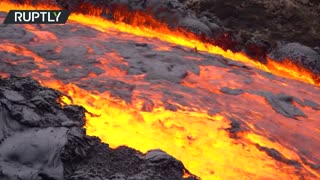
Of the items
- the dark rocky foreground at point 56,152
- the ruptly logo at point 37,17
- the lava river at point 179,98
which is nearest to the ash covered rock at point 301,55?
the lava river at point 179,98

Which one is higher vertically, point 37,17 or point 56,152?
point 37,17

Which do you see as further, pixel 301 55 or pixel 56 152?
pixel 301 55

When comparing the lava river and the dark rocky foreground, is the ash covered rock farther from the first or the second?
the dark rocky foreground

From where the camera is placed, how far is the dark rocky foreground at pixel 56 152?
234cm

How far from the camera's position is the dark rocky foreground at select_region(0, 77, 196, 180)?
2.34 m

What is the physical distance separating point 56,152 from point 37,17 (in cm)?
350

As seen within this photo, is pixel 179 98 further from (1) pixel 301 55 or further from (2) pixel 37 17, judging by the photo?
(2) pixel 37 17

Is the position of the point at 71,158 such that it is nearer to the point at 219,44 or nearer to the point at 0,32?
the point at 0,32

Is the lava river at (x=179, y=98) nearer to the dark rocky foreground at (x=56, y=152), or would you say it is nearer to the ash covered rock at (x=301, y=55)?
the dark rocky foreground at (x=56, y=152)

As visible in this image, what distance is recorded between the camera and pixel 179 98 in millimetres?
3668

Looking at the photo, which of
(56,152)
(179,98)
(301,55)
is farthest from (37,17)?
(301,55)

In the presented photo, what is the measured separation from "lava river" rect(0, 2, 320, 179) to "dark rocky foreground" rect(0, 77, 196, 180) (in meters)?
0.20

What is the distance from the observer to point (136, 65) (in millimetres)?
4211

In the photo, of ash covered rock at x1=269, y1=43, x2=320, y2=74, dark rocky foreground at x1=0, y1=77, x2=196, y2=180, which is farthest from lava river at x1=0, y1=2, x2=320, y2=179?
ash covered rock at x1=269, y1=43, x2=320, y2=74
